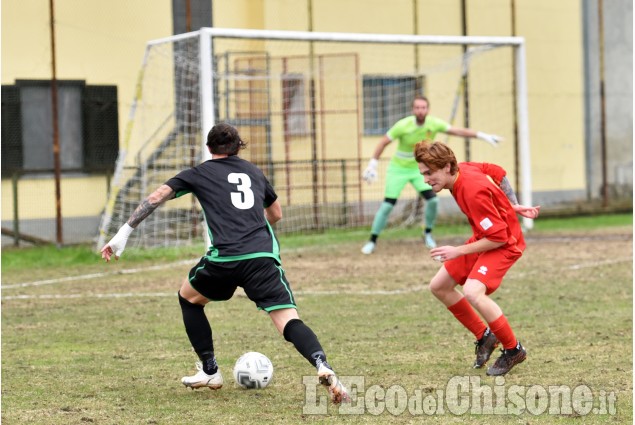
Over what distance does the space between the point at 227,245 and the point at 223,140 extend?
595mm

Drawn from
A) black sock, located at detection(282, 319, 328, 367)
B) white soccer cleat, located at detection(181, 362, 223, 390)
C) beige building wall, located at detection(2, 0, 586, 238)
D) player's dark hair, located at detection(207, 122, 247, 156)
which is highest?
beige building wall, located at detection(2, 0, 586, 238)

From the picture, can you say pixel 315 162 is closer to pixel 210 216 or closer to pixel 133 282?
pixel 133 282

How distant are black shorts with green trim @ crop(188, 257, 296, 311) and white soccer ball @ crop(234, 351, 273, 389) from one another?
46 centimetres

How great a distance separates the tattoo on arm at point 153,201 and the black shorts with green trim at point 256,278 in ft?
1.30

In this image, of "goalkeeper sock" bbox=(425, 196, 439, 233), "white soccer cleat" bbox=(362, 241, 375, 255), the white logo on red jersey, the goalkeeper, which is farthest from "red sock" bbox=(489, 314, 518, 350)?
"goalkeeper sock" bbox=(425, 196, 439, 233)

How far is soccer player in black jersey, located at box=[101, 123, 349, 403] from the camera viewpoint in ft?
20.7

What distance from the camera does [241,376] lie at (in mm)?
6645

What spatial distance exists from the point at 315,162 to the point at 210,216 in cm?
1274

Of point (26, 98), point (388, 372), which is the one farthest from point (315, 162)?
point (388, 372)

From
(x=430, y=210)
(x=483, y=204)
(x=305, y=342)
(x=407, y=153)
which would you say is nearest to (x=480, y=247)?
(x=483, y=204)

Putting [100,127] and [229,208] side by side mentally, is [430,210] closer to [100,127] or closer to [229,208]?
[100,127]

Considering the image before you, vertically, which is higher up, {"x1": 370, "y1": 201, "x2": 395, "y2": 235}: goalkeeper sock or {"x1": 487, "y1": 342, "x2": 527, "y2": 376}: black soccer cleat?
{"x1": 370, "y1": 201, "x2": 395, "y2": 235}: goalkeeper sock

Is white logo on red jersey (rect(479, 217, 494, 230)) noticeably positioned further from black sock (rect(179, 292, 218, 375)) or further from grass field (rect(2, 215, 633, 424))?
black sock (rect(179, 292, 218, 375))

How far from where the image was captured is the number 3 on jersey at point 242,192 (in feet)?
21.0
